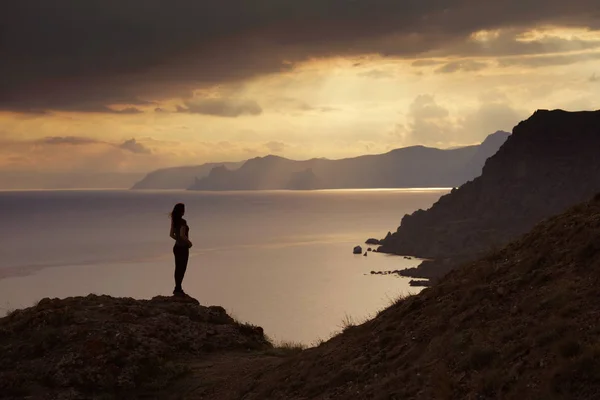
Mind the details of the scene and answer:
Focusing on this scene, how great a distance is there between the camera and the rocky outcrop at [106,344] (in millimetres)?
14703

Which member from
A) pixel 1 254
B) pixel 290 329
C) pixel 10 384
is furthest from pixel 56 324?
pixel 1 254

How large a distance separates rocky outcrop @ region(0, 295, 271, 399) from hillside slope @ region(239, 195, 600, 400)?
13.3 feet

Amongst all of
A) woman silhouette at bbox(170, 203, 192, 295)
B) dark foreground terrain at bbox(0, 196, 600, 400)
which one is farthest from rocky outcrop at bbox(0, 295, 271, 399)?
woman silhouette at bbox(170, 203, 192, 295)

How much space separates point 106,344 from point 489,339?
10.6 m

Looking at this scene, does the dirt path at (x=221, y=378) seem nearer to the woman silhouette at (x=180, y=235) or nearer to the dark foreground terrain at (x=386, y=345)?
the dark foreground terrain at (x=386, y=345)

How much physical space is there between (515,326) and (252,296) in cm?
13307

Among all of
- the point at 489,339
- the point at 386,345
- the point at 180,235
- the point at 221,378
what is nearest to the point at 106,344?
the point at 221,378

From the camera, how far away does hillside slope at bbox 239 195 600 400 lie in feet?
26.8

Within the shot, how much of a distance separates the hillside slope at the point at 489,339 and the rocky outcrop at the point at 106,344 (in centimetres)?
405

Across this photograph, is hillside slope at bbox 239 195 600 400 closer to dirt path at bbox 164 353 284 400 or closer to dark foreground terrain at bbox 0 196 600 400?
dark foreground terrain at bbox 0 196 600 400

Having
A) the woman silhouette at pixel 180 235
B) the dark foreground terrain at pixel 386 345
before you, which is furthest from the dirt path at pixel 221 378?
the woman silhouette at pixel 180 235

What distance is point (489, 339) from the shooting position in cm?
954

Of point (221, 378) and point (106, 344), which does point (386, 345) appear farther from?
point (106, 344)

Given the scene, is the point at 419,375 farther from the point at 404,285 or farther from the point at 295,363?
the point at 404,285
